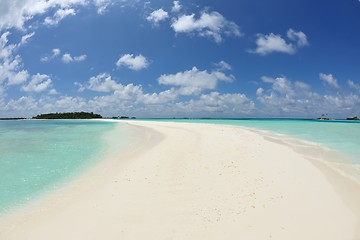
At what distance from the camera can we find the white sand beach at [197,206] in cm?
581

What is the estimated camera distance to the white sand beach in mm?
5812

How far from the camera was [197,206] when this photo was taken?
281 inches

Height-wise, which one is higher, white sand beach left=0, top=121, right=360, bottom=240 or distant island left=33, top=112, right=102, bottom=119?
distant island left=33, top=112, right=102, bottom=119

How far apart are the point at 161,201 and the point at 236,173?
13.1ft

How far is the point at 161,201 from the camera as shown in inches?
301

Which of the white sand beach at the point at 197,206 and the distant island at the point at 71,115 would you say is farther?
the distant island at the point at 71,115

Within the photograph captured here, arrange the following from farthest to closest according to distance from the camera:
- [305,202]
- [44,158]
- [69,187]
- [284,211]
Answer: [44,158] < [69,187] < [305,202] < [284,211]

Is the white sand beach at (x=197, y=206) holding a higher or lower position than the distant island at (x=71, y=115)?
lower

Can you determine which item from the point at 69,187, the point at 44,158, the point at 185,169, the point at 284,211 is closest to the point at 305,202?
the point at 284,211

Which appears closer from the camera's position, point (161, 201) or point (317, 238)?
point (317, 238)

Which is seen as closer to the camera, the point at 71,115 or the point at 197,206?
the point at 197,206

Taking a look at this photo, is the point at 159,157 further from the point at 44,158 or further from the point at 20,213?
the point at 20,213

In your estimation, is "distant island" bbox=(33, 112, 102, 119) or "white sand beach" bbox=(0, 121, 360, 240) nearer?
"white sand beach" bbox=(0, 121, 360, 240)

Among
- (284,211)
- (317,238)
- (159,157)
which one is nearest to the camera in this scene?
(317,238)
